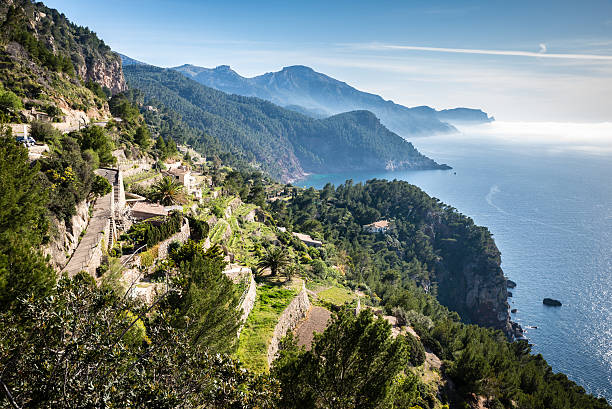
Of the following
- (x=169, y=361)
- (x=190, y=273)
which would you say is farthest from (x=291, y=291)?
(x=169, y=361)

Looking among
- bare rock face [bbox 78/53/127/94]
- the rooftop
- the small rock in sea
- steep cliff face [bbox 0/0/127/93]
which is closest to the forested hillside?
the rooftop

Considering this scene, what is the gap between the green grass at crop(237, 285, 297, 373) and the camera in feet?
55.1

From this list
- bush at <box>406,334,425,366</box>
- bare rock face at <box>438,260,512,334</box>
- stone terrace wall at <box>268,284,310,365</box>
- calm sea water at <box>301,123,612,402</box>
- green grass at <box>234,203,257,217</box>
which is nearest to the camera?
stone terrace wall at <box>268,284,310,365</box>

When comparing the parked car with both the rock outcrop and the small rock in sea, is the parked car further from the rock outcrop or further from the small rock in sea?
the small rock in sea

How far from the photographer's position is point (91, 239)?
18734 millimetres

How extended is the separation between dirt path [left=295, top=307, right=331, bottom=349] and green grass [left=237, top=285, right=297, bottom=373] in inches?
86.9

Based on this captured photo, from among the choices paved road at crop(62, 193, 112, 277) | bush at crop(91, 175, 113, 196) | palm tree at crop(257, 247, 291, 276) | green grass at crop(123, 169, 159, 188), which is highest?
bush at crop(91, 175, 113, 196)

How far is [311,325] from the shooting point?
918 inches

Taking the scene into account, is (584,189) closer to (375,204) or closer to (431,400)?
(375,204)

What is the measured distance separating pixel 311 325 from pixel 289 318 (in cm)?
233

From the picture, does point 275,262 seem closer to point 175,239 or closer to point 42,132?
point 175,239

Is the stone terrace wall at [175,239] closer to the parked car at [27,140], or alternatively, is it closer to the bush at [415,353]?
the parked car at [27,140]

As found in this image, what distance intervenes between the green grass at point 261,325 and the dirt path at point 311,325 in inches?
86.9

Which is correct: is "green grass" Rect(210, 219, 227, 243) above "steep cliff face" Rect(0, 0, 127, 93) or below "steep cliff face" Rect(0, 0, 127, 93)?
below
